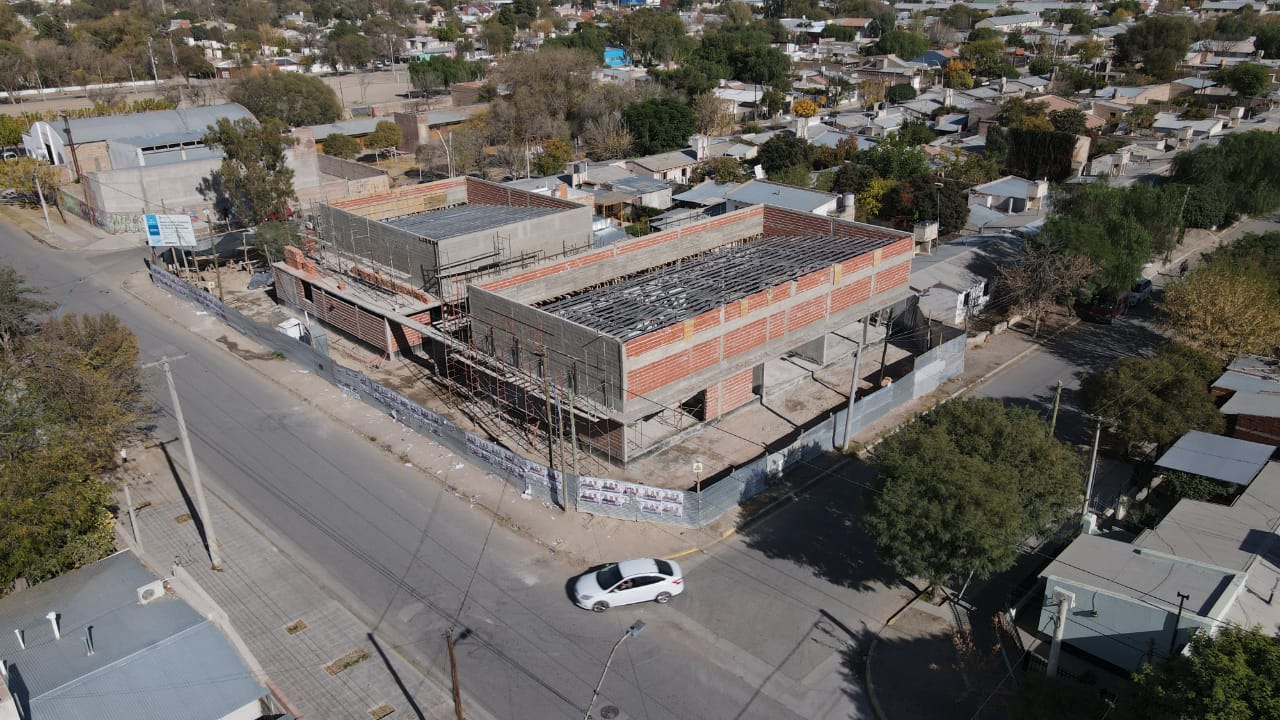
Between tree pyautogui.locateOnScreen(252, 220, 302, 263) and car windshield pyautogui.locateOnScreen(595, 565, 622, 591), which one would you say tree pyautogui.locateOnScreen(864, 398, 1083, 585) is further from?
tree pyautogui.locateOnScreen(252, 220, 302, 263)

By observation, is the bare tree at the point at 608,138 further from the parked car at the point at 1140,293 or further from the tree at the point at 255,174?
the parked car at the point at 1140,293

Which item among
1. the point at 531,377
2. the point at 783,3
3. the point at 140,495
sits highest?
the point at 783,3

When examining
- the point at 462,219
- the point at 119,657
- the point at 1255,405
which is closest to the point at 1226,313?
the point at 1255,405

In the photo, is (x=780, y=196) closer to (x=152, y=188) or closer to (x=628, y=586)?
(x=628, y=586)

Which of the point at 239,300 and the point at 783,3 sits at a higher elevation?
the point at 783,3

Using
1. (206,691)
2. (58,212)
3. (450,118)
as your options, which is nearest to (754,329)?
(206,691)

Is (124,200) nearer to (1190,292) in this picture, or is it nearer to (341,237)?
(341,237)

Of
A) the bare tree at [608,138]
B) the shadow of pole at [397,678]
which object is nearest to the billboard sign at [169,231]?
the shadow of pole at [397,678]
